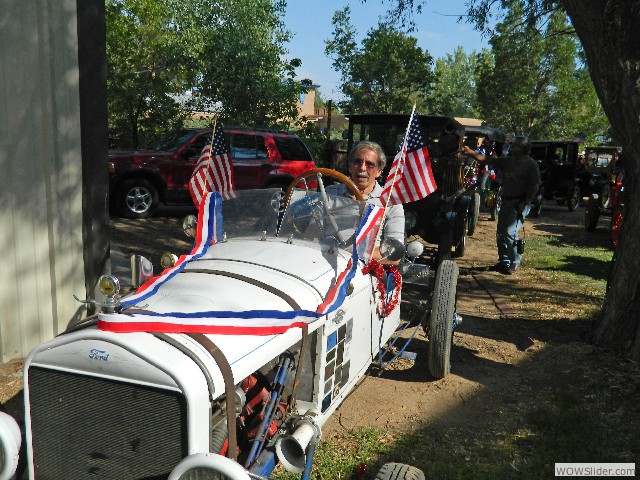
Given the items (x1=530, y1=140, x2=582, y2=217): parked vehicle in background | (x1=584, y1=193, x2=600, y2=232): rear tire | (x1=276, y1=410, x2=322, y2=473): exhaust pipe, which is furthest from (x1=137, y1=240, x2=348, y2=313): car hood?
(x1=530, y1=140, x2=582, y2=217): parked vehicle in background

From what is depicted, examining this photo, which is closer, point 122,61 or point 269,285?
point 269,285

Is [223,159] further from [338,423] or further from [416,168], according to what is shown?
[338,423]

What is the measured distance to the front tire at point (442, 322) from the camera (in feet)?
15.6

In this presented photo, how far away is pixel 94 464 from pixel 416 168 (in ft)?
10.8

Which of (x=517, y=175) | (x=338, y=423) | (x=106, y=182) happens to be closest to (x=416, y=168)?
(x=338, y=423)

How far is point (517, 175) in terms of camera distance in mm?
8859

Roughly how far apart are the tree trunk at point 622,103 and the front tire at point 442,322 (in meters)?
1.70

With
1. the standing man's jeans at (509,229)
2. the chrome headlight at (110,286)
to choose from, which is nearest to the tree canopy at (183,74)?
the standing man's jeans at (509,229)

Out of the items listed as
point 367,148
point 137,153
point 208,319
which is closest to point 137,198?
point 137,153

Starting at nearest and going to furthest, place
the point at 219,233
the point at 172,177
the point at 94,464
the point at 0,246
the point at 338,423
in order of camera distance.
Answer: the point at 94,464 → the point at 219,233 → the point at 338,423 → the point at 0,246 → the point at 172,177

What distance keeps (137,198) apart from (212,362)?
10.3m

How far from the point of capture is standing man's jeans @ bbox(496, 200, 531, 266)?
29.2 ft

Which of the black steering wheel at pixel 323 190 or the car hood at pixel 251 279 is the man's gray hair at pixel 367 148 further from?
the car hood at pixel 251 279

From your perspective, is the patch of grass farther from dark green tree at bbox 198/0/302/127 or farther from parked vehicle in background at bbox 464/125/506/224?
dark green tree at bbox 198/0/302/127
